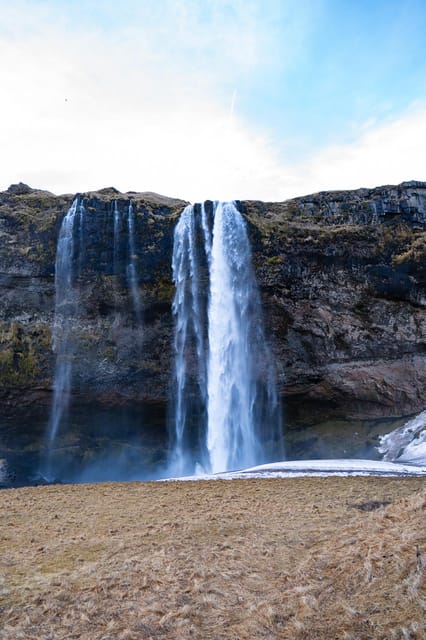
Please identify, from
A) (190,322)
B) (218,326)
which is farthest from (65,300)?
(218,326)

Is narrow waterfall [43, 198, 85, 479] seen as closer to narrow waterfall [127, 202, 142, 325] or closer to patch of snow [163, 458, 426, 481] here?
narrow waterfall [127, 202, 142, 325]

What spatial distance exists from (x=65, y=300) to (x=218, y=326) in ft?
33.6

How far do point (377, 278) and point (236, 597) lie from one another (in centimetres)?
2886

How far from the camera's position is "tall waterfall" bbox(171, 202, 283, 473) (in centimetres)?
3431

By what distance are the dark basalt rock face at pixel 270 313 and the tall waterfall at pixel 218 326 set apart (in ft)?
2.82

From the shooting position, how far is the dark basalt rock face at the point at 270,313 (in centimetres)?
3425

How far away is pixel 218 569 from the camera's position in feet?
32.7

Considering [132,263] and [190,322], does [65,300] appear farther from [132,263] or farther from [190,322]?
[190,322]

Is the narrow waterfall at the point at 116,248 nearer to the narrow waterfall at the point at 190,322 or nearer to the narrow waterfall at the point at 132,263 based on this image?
the narrow waterfall at the point at 132,263

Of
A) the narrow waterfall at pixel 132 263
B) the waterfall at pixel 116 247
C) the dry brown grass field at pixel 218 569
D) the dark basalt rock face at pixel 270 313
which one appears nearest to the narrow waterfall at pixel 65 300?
the dark basalt rock face at pixel 270 313

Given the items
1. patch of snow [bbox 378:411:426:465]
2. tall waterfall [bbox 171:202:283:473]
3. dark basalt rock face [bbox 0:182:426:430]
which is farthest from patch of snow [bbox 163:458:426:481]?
dark basalt rock face [bbox 0:182:426:430]

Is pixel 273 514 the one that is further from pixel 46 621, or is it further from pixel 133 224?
pixel 133 224

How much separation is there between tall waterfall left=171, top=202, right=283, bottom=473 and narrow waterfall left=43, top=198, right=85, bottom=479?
21.8ft

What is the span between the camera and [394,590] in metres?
7.60
